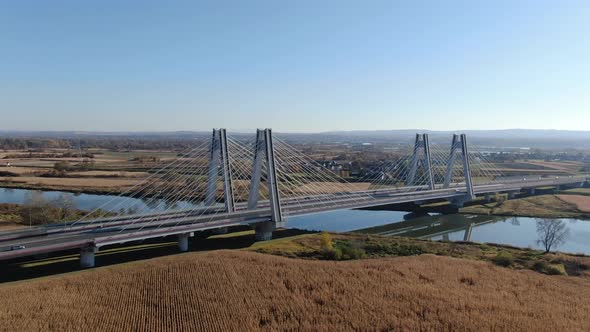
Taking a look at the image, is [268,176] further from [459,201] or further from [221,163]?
[459,201]

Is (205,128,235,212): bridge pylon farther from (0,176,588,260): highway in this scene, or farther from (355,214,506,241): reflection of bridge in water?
(355,214,506,241): reflection of bridge in water

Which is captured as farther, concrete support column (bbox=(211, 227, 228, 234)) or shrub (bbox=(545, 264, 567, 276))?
concrete support column (bbox=(211, 227, 228, 234))

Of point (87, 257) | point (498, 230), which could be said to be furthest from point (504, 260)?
point (87, 257)

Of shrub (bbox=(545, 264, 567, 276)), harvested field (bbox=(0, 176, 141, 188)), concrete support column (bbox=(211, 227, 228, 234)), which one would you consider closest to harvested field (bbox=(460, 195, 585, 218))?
shrub (bbox=(545, 264, 567, 276))

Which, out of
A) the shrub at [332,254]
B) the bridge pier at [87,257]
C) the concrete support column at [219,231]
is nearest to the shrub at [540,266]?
the shrub at [332,254]

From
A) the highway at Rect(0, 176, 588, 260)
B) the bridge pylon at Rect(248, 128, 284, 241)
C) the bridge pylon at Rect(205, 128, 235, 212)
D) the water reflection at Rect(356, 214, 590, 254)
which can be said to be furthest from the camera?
the water reflection at Rect(356, 214, 590, 254)

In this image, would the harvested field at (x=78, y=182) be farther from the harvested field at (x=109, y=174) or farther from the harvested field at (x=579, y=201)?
the harvested field at (x=579, y=201)
